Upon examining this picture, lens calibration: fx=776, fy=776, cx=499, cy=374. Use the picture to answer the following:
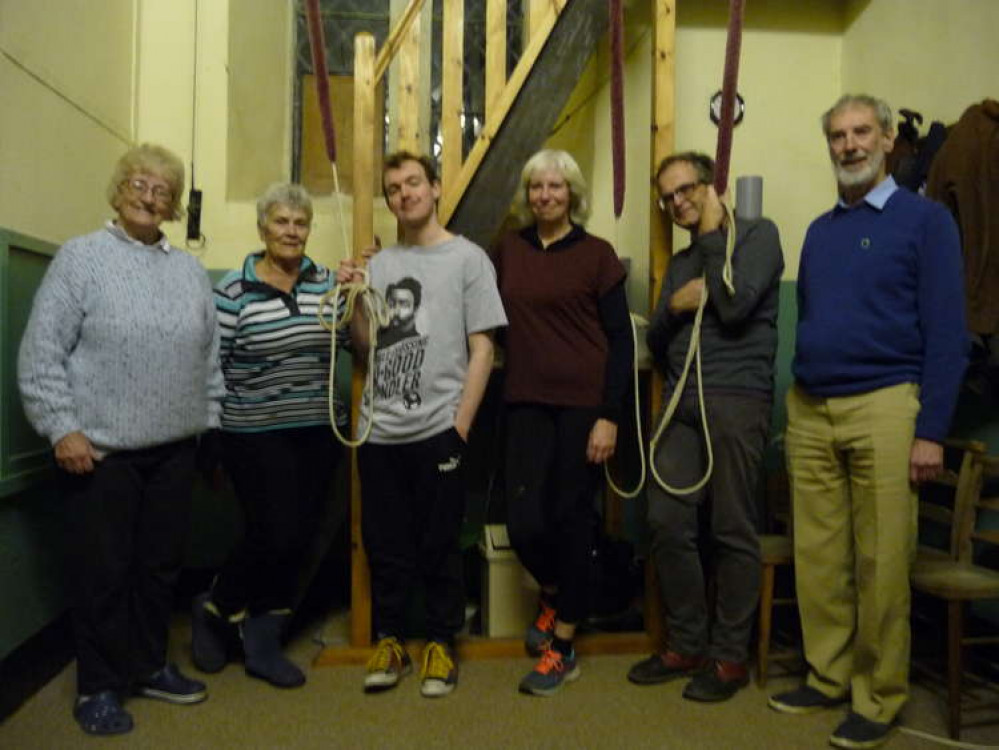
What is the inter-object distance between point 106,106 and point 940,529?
10.3 ft

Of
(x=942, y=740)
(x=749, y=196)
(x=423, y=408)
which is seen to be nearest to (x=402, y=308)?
(x=423, y=408)

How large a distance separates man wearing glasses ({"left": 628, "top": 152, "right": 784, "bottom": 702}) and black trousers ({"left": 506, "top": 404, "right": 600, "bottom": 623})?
0.20m

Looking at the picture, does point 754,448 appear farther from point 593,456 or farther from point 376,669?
point 376,669

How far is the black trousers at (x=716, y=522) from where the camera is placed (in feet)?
6.50

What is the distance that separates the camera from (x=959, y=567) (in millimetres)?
2035

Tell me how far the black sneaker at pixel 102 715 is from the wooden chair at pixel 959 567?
76.8 inches

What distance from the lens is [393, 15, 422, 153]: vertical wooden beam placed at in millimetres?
2385

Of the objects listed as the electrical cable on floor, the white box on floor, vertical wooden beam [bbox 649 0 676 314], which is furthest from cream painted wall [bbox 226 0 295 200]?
the electrical cable on floor

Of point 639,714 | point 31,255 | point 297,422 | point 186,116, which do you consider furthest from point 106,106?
point 639,714

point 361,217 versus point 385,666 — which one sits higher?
point 361,217

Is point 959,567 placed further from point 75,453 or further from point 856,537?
point 75,453

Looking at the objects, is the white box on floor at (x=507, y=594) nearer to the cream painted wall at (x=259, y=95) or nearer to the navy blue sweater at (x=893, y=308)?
the navy blue sweater at (x=893, y=308)

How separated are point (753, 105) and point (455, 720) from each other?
261cm

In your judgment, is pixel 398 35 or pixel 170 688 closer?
pixel 170 688
